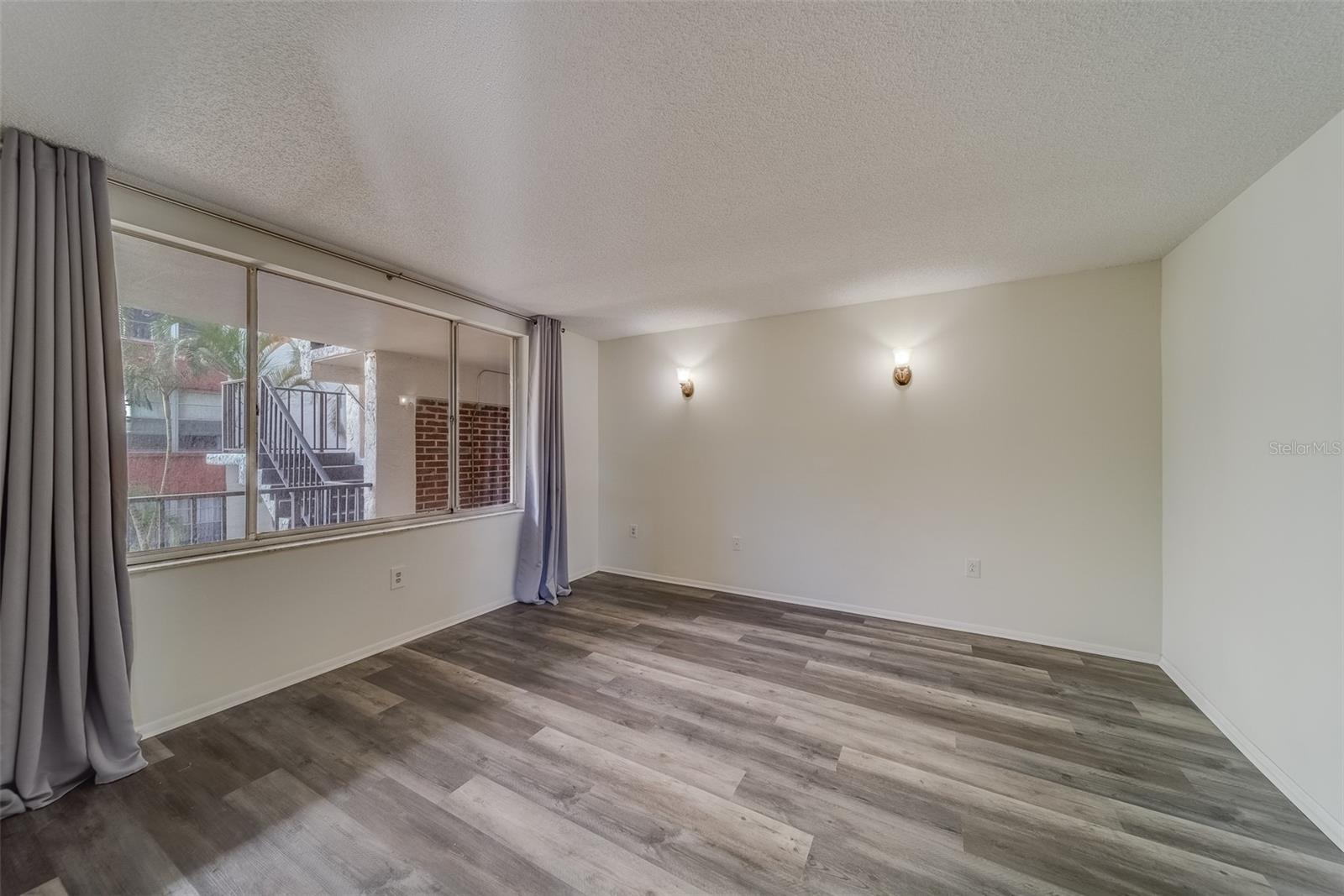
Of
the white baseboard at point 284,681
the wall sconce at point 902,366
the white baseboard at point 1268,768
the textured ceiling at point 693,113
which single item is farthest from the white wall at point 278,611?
the white baseboard at point 1268,768

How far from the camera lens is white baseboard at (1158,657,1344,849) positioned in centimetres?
154

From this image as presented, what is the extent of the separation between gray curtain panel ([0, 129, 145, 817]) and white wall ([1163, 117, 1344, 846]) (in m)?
4.41

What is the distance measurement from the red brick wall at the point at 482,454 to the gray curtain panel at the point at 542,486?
23 centimetres

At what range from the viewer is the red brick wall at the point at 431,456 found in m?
3.34

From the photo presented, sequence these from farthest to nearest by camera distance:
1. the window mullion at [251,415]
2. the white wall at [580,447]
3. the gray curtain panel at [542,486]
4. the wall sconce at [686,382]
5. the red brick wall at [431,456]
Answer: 1. the white wall at [580,447]
2. the wall sconce at [686,382]
3. the gray curtain panel at [542,486]
4. the red brick wall at [431,456]
5. the window mullion at [251,415]

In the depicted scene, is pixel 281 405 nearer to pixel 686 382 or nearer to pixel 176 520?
pixel 176 520

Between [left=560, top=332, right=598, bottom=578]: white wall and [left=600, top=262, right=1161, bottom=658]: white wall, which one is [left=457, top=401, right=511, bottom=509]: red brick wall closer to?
[left=560, top=332, right=598, bottom=578]: white wall

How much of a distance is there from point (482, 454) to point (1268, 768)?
451cm

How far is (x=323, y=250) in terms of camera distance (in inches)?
104

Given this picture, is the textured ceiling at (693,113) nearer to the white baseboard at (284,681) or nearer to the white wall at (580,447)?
the white wall at (580,447)

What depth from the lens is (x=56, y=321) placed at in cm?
175

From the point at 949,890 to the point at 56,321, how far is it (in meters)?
3.61

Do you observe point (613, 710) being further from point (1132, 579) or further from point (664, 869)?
point (1132, 579)

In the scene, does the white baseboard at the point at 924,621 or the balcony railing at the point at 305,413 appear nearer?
the balcony railing at the point at 305,413
